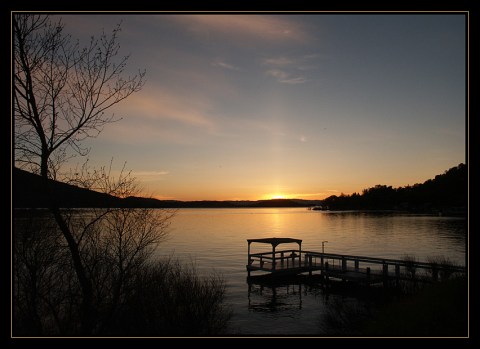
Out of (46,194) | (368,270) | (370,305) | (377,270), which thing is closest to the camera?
(46,194)

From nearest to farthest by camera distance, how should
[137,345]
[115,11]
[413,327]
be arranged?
[137,345] < [115,11] < [413,327]

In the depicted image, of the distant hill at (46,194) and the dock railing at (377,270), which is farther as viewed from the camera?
the dock railing at (377,270)

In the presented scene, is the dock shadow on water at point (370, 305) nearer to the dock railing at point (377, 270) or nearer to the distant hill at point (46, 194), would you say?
the dock railing at point (377, 270)

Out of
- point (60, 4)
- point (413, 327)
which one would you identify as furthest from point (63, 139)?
point (413, 327)

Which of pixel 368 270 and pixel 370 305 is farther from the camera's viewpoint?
pixel 368 270

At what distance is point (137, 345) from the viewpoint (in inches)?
273

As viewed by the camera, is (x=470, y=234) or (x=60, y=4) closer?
(x=60, y=4)

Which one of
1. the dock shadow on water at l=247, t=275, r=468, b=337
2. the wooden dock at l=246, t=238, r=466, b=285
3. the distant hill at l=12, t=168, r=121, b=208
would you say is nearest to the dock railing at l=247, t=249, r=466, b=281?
the wooden dock at l=246, t=238, r=466, b=285

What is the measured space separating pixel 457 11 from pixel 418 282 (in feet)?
80.2

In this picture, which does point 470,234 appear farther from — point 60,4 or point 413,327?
point 60,4

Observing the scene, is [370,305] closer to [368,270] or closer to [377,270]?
[368,270]

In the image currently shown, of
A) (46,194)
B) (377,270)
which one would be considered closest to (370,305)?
(377,270)

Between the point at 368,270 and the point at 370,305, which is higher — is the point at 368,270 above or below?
above

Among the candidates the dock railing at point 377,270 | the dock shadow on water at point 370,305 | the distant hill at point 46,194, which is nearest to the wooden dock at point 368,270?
the dock railing at point 377,270
